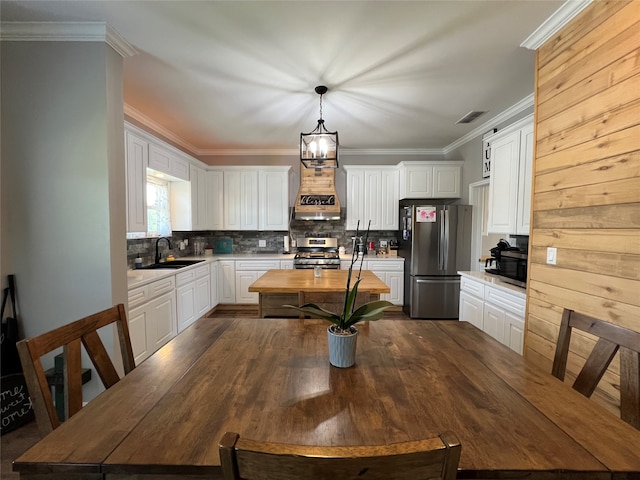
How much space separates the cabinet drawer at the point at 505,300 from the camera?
2.14 meters

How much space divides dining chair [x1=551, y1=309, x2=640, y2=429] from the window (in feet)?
13.4

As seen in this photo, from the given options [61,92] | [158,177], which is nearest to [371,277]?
[61,92]

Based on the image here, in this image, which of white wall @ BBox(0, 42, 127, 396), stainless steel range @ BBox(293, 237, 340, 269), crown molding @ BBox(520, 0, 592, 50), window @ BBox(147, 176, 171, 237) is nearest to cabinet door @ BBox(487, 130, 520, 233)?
crown molding @ BBox(520, 0, 592, 50)

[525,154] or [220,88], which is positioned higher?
[220,88]

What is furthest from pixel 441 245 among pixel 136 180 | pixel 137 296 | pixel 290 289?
pixel 136 180

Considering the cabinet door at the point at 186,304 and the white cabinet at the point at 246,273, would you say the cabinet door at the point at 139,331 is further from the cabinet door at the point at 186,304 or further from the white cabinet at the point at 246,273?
the white cabinet at the point at 246,273

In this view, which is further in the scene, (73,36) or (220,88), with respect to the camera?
(220,88)

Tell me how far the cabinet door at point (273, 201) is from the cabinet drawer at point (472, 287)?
111 inches

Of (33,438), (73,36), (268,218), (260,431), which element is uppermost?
(73,36)

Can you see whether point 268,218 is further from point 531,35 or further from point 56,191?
point 531,35

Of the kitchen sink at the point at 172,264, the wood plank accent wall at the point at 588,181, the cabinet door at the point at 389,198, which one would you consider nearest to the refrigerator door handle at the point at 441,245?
the cabinet door at the point at 389,198

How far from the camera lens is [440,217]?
3920 millimetres

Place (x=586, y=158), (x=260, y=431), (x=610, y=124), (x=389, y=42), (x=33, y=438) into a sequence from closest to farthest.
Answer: (x=260, y=431), (x=610, y=124), (x=586, y=158), (x=33, y=438), (x=389, y=42)

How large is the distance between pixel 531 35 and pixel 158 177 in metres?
4.13
